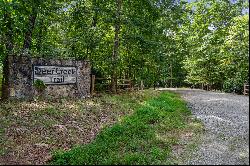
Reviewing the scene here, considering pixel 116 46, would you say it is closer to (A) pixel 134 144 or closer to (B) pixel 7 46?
(B) pixel 7 46

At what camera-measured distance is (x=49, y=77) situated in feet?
45.4

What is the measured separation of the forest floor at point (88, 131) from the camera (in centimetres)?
689

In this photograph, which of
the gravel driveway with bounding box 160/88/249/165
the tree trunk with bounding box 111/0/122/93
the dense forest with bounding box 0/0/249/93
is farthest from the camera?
the tree trunk with bounding box 111/0/122/93

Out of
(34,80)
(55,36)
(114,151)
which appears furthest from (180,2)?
(114,151)

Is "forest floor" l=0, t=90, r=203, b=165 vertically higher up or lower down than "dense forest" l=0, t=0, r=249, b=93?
lower down

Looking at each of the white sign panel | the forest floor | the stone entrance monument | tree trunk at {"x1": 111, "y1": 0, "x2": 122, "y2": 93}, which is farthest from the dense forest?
the forest floor

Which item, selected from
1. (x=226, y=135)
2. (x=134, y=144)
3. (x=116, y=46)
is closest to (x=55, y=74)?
(x=116, y=46)

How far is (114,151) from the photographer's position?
7.20 metres

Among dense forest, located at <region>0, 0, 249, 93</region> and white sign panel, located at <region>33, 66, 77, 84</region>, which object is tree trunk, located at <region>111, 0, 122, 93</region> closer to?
dense forest, located at <region>0, 0, 249, 93</region>

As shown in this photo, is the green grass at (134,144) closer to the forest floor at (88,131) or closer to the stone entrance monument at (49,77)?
the forest floor at (88,131)

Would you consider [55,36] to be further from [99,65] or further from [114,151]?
[114,151]

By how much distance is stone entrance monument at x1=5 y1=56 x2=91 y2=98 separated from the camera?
12719 mm

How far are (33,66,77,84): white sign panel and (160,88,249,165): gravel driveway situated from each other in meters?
6.58

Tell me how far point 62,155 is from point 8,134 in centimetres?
228
